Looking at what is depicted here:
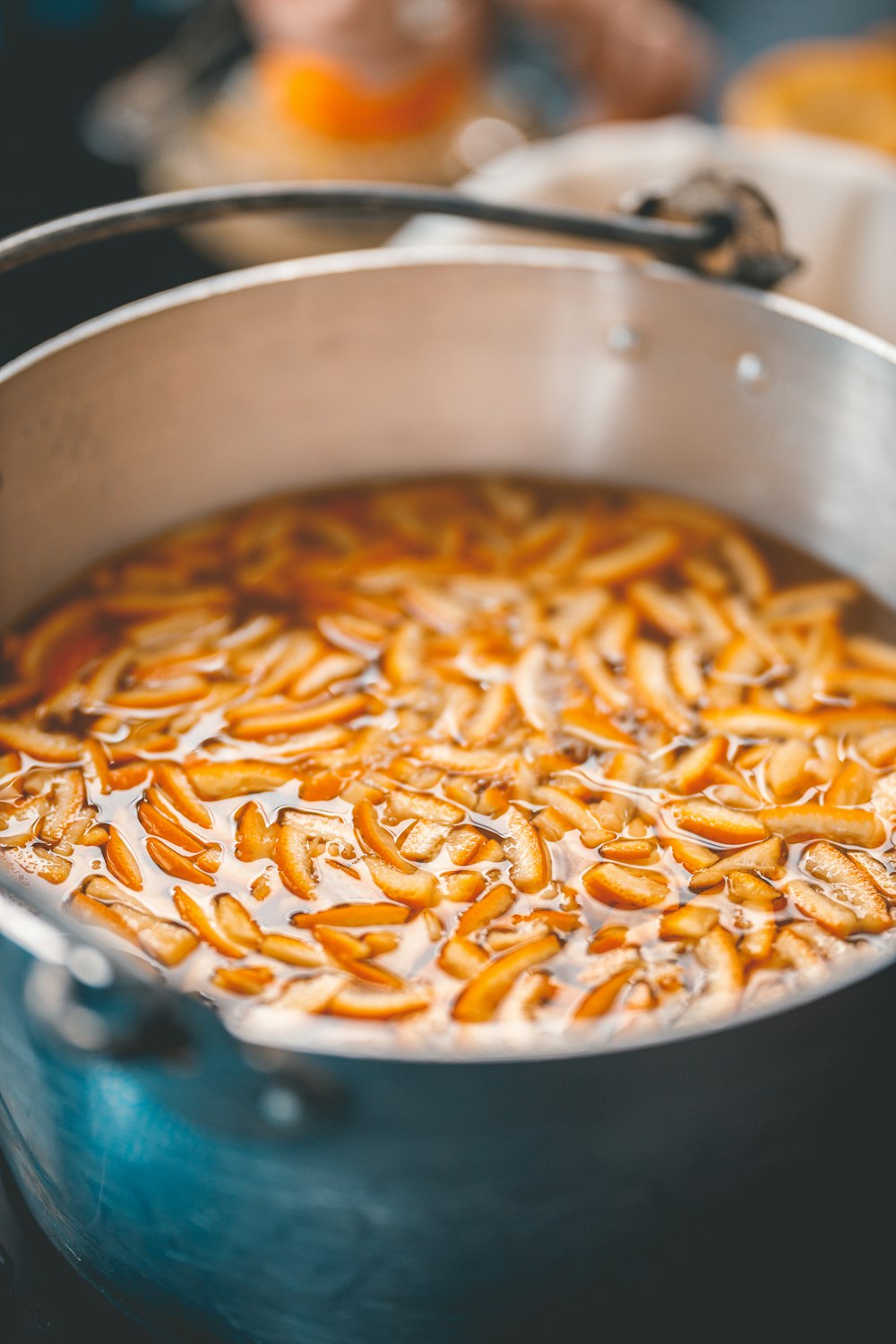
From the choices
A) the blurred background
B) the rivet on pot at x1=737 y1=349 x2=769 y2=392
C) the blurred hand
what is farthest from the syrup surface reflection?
the blurred hand

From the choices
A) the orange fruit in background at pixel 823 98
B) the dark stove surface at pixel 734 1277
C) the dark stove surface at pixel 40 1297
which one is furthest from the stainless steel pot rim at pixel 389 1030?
the orange fruit in background at pixel 823 98

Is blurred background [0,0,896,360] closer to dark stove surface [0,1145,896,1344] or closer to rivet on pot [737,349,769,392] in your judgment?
rivet on pot [737,349,769,392]

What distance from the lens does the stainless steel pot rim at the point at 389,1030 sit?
0.51 m

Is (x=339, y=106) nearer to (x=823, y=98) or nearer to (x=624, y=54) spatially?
(x=624, y=54)

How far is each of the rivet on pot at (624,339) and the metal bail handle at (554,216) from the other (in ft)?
0.28

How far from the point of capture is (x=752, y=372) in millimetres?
1163

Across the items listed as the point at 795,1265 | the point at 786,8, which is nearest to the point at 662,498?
the point at 795,1265

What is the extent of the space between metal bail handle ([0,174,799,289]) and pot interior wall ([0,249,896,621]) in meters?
0.04

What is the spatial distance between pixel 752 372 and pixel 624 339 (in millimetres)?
124

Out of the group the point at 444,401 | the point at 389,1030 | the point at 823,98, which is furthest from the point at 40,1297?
the point at 823,98

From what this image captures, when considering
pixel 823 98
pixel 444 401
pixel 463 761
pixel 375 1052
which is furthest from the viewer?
pixel 823 98

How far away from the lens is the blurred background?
6.40 ft

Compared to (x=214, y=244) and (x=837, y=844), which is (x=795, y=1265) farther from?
(x=214, y=244)

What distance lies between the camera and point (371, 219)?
1980mm
